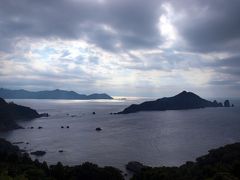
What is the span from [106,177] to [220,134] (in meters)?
81.3

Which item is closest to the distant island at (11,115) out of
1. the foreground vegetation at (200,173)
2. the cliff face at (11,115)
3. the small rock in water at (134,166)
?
the cliff face at (11,115)

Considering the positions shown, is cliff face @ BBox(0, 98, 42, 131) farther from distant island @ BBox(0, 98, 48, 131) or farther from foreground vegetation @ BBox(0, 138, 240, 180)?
foreground vegetation @ BBox(0, 138, 240, 180)

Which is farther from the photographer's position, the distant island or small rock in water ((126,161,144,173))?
the distant island

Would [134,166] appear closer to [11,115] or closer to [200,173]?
[200,173]

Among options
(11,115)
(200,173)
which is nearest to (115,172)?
(200,173)

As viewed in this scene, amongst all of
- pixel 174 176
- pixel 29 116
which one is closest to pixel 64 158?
pixel 174 176

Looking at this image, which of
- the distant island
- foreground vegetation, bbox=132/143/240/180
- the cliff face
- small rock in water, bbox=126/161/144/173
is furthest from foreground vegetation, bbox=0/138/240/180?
the cliff face

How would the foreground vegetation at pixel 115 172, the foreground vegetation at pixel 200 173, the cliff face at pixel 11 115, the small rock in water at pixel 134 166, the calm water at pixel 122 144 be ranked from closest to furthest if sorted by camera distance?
the foreground vegetation at pixel 200 173
the foreground vegetation at pixel 115 172
the small rock in water at pixel 134 166
the calm water at pixel 122 144
the cliff face at pixel 11 115

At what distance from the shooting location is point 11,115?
16388cm

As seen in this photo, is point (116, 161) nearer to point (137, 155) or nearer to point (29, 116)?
point (137, 155)

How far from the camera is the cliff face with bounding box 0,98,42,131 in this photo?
144m

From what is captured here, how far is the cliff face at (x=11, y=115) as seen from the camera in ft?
471

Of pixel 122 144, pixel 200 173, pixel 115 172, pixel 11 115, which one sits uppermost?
pixel 11 115

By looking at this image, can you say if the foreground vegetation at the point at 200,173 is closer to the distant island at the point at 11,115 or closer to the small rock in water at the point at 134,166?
the small rock in water at the point at 134,166
